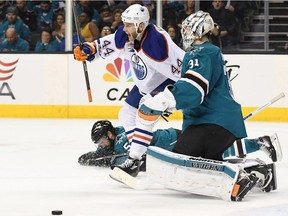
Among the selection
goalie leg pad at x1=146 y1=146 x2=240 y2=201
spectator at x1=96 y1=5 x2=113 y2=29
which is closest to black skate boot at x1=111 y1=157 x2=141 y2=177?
goalie leg pad at x1=146 y1=146 x2=240 y2=201

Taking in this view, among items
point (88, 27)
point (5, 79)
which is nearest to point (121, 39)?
point (5, 79)

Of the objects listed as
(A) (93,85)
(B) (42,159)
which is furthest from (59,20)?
(B) (42,159)

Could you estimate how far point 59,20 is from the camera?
9.81m

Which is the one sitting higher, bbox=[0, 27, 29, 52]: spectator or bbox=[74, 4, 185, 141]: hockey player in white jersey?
bbox=[74, 4, 185, 141]: hockey player in white jersey

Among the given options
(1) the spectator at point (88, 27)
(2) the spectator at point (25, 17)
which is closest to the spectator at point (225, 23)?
(1) the spectator at point (88, 27)

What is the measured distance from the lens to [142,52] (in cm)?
527

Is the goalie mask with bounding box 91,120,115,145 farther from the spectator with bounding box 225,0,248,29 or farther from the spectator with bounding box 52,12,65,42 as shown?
the spectator with bounding box 225,0,248,29

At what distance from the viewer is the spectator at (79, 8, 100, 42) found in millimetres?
9781

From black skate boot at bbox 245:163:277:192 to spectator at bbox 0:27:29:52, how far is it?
5.52 metres

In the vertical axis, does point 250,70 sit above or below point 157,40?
below

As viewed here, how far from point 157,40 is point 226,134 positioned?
1.14 metres


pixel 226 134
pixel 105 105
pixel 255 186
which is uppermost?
pixel 226 134

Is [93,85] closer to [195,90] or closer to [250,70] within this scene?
[250,70]

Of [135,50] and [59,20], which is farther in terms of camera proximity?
[59,20]
